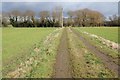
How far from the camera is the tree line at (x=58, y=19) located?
451 feet

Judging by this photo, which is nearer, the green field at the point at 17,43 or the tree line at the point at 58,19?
the green field at the point at 17,43

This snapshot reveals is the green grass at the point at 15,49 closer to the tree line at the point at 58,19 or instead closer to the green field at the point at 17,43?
the green field at the point at 17,43

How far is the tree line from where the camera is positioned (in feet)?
451

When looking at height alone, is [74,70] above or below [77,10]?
below

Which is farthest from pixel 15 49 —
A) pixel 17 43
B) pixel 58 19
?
pixel 58 19

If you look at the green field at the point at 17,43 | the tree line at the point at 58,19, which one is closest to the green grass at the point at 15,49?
the green field at the point at 17,43

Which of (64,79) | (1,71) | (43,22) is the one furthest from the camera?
(43,22)

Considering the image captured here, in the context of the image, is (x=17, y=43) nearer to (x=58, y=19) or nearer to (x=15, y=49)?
(x=15, y=49)

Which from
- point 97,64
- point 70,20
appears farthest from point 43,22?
point 97,64

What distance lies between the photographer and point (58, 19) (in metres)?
143

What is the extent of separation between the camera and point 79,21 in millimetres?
151625

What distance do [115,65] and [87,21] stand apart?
139m

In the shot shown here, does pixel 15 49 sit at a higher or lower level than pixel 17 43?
lower

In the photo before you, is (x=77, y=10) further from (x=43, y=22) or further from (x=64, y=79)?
(x=64, y=79)
